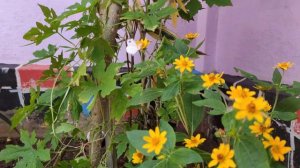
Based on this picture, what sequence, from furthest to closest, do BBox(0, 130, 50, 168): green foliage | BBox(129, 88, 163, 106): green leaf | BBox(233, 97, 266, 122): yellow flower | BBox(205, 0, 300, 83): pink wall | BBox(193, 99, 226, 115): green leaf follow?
BBox(205, 0, 300, 83): pink wall < BBox(0, 130, 50, 168): green foliage < BBox(129, 88, 163, 106): green leaf < BBox(193, 99, 226, 115): green leaf < BBox(233, 97, 266, 122): yellow flower

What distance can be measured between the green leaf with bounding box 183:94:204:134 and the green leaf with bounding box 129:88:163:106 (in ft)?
0.17

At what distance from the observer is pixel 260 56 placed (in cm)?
120

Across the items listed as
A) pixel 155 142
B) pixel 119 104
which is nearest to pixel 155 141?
pixel 155 142

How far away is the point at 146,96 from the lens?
0.61 m

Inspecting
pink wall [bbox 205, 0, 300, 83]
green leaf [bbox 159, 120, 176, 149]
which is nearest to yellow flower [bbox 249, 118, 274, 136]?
green leaf [bbox 159, 120, 176, 149]

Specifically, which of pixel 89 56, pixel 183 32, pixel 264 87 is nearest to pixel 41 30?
pixel 89 56

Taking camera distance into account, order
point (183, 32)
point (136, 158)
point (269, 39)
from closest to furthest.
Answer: point (136, 158) < point (269, 39) < point (183, 32)

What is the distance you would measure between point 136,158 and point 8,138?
1.00 metres

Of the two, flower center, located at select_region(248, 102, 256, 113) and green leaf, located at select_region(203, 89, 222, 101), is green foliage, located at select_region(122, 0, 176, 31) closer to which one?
green leaf, located at select_region(203, 89, 222, 101)

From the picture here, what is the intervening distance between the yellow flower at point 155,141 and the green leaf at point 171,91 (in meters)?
0.09

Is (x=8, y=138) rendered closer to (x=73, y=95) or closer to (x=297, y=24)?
(x=73, y=95)

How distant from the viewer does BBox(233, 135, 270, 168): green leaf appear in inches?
18.1

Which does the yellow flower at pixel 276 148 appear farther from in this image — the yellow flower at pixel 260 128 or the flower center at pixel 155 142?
the flower center at pixel 155 142

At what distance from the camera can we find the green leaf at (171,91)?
57 cm
